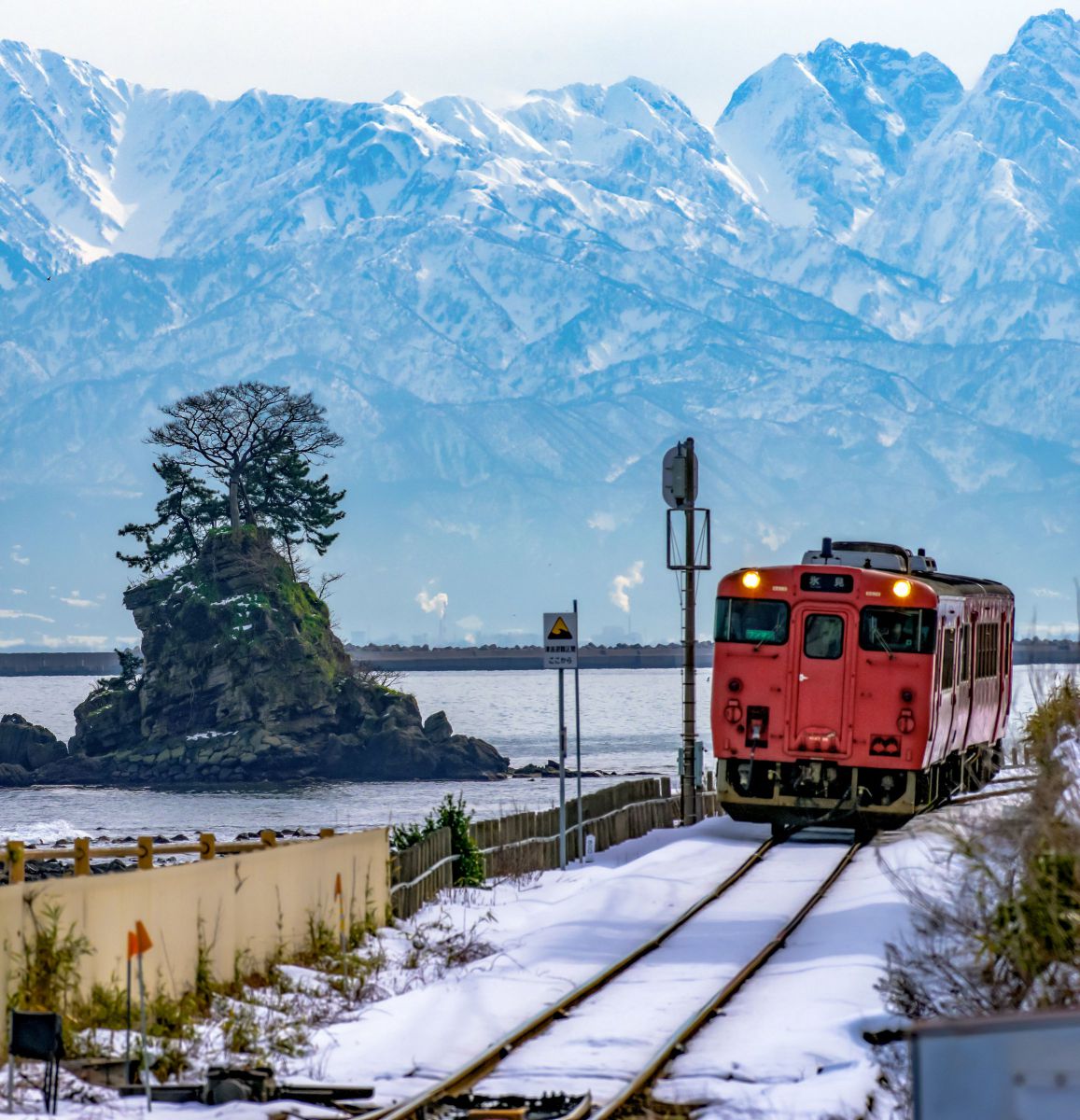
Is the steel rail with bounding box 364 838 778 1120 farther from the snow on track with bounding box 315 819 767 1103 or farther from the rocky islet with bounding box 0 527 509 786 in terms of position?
the rocky islet with bounding box 0 527 509 786

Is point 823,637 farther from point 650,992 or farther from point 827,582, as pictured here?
point 650,992

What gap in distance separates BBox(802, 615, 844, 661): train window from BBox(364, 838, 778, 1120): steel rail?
21.2ft

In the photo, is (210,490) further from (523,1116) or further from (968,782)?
(523,1116)

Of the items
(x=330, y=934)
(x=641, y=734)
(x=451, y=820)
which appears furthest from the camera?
(x=641, y=734)

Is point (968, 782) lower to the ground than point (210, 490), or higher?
lower

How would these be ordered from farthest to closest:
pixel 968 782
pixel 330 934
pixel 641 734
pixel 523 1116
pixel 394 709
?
pixel 641 734
pixel 394 709
pixel 968 782
pixel 330 934
pixel 523 1116

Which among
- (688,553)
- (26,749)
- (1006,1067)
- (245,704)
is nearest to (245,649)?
(245,704)

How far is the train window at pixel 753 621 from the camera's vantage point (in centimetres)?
2572

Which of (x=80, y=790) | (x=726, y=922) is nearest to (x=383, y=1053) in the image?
(x=726, y=922)

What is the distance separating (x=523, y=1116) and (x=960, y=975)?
2.93m

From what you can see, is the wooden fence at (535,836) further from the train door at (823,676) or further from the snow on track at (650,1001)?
the train door at (823,676)

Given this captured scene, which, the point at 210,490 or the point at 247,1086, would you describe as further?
the point at 210,490

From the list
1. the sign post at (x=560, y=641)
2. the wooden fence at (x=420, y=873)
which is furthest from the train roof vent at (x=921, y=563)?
the wooden fence at (x=420, y=873)

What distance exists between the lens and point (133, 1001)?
13359mm
